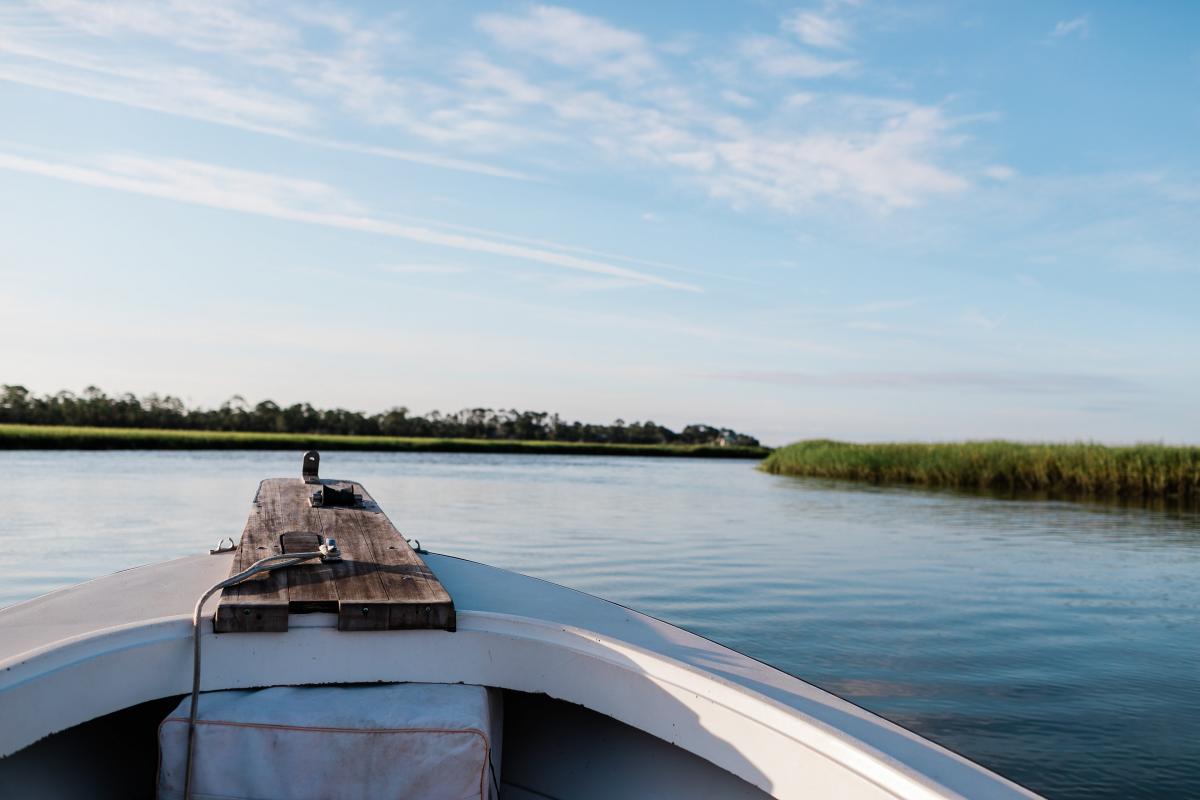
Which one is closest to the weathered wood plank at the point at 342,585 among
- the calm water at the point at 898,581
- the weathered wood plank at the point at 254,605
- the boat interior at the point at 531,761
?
the weathered wood plank at the point at 254,605

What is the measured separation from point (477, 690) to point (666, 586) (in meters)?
5.53

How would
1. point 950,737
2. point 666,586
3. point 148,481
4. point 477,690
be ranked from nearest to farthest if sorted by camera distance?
point 477,690, point 950,737, point 666,586, point 148,481

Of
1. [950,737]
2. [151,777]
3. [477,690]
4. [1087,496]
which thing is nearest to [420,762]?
[477,690]

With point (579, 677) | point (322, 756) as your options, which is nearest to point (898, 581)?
point (579, 677)

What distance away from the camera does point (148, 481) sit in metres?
18.6

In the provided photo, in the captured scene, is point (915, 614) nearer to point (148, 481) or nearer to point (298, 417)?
point (148, 481)

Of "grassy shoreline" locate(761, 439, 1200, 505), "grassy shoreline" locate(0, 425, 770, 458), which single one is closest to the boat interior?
"grassy shoreline" locate(761, 439, 1200, 505)

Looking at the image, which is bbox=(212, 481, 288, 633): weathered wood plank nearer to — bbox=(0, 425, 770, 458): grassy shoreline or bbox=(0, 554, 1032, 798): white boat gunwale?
bbox=(0, 554, 1032, 798): white boat gunwale

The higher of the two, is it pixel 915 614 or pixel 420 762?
pixel 420 762

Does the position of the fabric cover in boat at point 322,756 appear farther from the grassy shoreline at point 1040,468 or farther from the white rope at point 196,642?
the grassy shoreline at point 1040,468

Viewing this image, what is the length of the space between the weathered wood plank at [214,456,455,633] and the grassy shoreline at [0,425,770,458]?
2936 cm

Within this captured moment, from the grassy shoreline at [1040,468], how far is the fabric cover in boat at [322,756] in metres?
20.7

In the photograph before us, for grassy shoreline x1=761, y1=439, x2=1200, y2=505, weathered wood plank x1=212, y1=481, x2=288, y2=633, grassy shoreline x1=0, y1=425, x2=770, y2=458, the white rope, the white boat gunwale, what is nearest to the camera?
the white boat gunwale

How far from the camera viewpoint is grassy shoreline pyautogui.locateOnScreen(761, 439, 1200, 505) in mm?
19938
